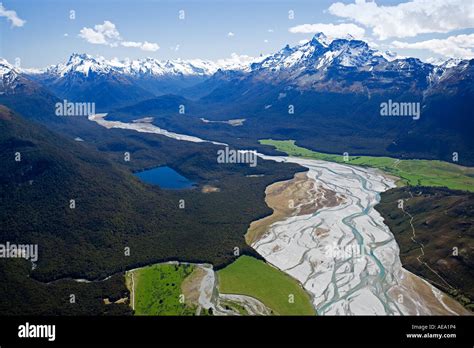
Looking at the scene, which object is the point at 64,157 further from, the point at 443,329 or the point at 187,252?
the point at 443,329
